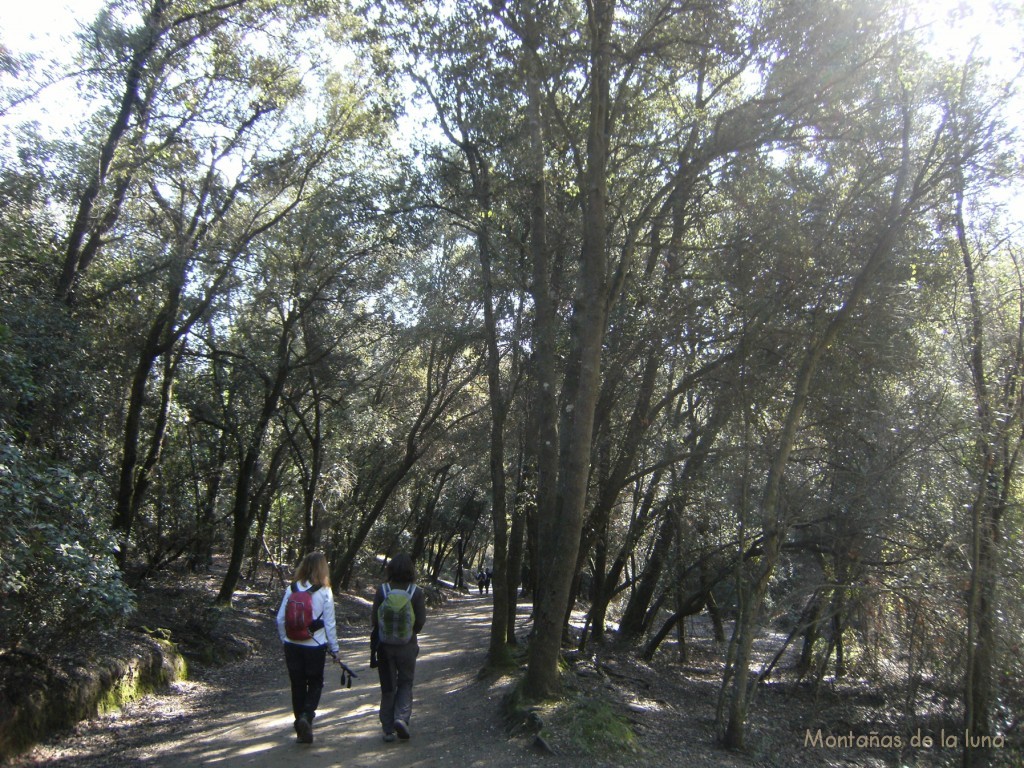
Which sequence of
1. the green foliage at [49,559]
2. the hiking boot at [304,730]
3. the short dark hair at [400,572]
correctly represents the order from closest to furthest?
the green foliage at [49,559], the hiking boot at [304,730], the short dark hair at [400,572]

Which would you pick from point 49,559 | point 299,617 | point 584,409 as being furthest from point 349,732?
point 584,409

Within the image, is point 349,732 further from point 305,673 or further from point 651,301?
point 651,301

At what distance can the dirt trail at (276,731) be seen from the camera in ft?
21.1

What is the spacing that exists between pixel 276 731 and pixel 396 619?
2134 mm

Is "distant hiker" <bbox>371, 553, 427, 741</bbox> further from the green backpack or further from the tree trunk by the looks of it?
the tree trunk

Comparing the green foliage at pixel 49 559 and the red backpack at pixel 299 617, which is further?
the red backpack at pixel 299 617

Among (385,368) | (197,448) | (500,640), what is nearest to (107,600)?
(500,640)

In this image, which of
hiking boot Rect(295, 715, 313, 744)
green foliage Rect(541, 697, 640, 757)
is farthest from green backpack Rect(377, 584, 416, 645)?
green foliage Rect(541, 697, 640, 757)

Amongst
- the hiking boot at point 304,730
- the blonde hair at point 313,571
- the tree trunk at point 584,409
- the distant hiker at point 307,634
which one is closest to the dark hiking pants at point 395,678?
the distant hiker at point 307,634

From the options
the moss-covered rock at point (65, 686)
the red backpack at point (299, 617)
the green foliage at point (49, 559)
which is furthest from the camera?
the red backpack at point (299, 617)

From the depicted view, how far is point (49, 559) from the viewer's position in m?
5.89

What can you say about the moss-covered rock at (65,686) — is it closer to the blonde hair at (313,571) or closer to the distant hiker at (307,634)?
the distant hiker at (307,634)

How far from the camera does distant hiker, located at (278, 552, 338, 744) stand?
643cm

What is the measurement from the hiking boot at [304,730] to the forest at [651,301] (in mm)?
1765
